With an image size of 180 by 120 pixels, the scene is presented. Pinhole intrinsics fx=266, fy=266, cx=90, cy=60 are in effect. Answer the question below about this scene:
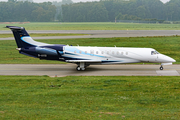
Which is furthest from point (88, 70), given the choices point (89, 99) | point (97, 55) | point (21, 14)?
point (21, 14)

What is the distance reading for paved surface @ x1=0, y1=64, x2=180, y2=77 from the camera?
30484mm

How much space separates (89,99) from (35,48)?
16569 mm

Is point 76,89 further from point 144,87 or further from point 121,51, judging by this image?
point 121,51

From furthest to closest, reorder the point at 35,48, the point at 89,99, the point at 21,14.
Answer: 1. the point at 21,14
2. the point at 35,48
3. the point at 89,99

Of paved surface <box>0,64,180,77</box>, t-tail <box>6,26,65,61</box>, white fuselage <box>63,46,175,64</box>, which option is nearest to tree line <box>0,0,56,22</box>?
paved surface <box>0,64,180,77</box>

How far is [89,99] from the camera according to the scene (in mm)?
18156

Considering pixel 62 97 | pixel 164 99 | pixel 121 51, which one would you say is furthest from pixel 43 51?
pixel 164 99

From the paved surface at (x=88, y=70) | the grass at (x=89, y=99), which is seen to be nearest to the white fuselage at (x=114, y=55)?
the paved surface at (x=88, y=70)

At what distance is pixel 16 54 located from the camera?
45281 millimetres

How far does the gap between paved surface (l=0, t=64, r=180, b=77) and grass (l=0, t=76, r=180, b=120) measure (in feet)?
17.0

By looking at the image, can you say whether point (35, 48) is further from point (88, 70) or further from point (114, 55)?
point (114, 55)

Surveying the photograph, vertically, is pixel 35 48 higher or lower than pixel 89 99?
higher

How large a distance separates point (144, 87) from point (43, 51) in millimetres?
15016

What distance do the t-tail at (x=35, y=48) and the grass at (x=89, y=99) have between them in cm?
761
